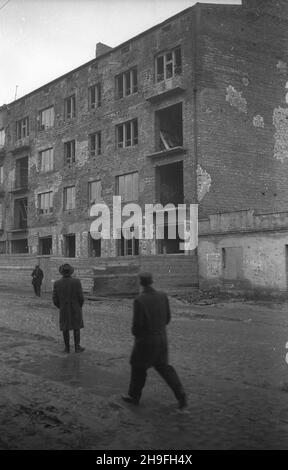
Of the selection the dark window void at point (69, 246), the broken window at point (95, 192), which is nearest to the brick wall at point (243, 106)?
the broken window at point (95, 192)

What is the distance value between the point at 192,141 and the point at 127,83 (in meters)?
6.61

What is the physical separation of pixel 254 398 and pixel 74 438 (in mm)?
2378

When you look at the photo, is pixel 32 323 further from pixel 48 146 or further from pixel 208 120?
pixel 48 146

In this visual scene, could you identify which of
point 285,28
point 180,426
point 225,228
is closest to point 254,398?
point 180,426

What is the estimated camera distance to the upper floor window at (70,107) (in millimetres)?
30375

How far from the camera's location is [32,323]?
12586 mm

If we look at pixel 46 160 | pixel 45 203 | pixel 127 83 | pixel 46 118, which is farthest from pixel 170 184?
pixel 46 118

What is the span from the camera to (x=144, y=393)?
5.78 m

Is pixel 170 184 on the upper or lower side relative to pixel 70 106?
lower

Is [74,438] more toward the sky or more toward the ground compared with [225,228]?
more toward the ground

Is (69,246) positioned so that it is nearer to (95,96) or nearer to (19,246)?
(19,246)

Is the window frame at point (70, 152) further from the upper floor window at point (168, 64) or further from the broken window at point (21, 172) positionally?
the upper floor window at point (168, 64)

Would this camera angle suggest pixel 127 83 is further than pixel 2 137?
No

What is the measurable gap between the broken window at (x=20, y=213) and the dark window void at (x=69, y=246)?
582 cm
